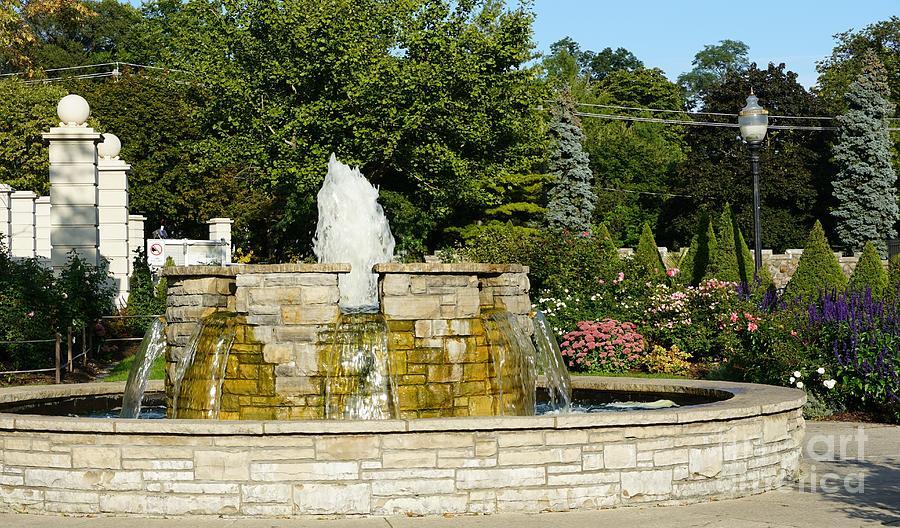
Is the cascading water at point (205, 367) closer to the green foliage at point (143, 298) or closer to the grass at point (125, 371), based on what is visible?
the grass at point (125, 371)

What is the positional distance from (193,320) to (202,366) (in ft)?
1.96

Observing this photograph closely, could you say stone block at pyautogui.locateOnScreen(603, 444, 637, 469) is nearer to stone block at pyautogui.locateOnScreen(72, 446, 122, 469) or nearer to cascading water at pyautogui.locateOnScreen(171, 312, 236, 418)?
cascading water at pyautogui.locateOnScreen(171, 312, 236, 418)

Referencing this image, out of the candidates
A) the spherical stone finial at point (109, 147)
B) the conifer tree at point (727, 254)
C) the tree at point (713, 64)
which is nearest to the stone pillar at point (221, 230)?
the spherical stone finial at point (109, 147)

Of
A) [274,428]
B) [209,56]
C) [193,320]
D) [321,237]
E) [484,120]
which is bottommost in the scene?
[274,428]

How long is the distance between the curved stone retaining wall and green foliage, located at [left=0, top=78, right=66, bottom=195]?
1481 inches

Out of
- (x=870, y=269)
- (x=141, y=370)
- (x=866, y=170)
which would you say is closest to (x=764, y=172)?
(x=866, y=170)

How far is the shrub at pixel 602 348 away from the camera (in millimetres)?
20062

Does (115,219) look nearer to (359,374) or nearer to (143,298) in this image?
(143,298)

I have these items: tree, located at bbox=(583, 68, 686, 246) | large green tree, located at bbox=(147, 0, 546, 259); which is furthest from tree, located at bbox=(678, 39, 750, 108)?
large green tree, located at bbox=(147, 0, 546, 259)

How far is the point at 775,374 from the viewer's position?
14875 millimetres

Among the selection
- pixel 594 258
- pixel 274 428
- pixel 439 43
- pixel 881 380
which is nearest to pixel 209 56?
pixel 439 43

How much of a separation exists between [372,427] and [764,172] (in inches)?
1789

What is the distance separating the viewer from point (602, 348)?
20250 mm

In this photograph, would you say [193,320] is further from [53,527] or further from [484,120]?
[484,120]
